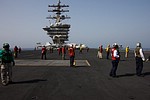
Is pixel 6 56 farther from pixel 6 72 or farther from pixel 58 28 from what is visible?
pixel 58 28

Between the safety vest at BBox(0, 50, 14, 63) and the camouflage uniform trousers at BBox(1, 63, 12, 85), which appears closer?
the camouflage uniform trousers at BBox(1, 63, 12, 85)

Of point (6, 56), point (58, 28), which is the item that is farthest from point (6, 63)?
point (58, 28)

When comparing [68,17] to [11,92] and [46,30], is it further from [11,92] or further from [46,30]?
[11,92]

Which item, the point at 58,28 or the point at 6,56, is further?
the point at 58,28

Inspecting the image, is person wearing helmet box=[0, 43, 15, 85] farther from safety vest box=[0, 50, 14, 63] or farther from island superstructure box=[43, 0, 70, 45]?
island superstructure box=[43, 0, 70, 45]

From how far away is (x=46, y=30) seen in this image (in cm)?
10675

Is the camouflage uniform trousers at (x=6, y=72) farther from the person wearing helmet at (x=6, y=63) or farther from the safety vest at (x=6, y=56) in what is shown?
the safety vest at (x=6, y=56)

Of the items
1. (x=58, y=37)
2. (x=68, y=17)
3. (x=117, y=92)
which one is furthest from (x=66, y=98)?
(x=68, y=17)

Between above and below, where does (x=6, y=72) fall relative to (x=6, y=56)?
below

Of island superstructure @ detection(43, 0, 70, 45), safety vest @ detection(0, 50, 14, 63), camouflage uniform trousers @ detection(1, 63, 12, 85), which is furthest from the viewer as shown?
island superstructure @ detection(43, 0, 70, 45)

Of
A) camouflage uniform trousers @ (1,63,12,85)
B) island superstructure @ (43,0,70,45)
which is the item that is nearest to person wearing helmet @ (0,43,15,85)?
camouflage uniform trousers @ (1,63,12,85)

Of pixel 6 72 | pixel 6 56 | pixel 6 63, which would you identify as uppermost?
pixel 6 56

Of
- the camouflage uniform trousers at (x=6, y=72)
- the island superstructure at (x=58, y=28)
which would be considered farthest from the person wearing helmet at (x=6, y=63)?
the island superstructure at (x=58, y=28)

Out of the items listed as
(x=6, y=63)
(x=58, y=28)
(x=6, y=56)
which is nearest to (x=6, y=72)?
(x=6, y=63)
